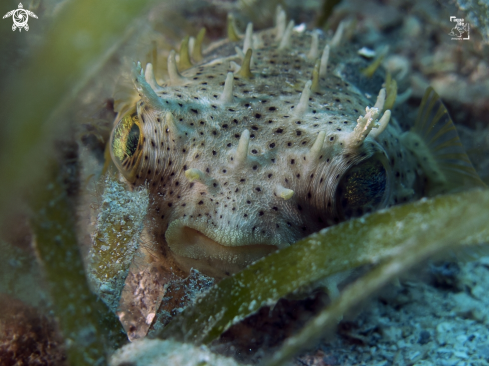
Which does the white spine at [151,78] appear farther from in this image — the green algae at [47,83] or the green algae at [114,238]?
the green algae at [47,83]

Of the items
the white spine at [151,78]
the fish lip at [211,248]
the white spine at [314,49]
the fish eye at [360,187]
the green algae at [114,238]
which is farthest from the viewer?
the white spine at [314,49]

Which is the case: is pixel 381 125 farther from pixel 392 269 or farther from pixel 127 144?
pixel 127 144

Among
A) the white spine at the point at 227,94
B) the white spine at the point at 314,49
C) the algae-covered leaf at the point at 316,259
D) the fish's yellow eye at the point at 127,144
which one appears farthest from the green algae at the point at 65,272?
the white spine at the point at 314,49

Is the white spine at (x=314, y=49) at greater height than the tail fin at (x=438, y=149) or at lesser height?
greater

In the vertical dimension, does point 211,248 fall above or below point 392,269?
above

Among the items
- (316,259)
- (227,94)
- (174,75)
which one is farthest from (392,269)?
(174,75)

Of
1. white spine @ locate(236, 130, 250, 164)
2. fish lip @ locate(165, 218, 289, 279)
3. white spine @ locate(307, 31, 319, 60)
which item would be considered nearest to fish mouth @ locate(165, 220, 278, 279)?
fish lip @ locate(165, 218, 289, 279)
